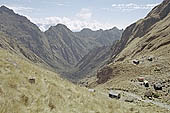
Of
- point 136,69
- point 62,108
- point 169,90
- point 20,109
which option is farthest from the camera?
point 136,69

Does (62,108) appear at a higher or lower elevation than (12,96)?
lower

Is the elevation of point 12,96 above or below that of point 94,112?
above

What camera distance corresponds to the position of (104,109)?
1888 centimetres

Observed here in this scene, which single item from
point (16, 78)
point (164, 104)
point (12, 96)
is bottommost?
point (164, 104)

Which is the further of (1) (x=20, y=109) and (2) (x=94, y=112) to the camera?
(2) (x=94, y=112)

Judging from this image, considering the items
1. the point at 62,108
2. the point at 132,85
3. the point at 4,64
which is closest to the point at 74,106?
the point at 62,108

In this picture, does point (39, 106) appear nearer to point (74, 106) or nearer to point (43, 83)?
point (74, 106)

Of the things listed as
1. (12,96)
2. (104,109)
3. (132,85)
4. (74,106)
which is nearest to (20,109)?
(12,96)

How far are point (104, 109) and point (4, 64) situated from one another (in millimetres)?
8802

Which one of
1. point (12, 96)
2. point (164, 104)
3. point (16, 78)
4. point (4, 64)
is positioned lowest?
point (164, 104)

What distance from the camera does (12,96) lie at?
14.4 meters

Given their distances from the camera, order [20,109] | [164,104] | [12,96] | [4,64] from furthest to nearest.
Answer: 1. [164,104]
2. [4,64]
3. [12,96]
4. [20,109]

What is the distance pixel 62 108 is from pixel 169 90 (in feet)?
87.0

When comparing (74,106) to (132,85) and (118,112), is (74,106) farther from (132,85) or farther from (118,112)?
(132,85)
